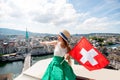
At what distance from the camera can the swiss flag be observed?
1459 mm

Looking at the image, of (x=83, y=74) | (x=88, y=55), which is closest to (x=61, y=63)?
(x=88, y=55)

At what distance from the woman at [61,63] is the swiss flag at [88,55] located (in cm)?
7

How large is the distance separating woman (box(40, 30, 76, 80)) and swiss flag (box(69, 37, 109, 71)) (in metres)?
0.07

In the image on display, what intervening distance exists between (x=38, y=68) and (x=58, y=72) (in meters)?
0.94

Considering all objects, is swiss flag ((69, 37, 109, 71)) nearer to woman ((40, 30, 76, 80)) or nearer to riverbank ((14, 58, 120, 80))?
woman ((40, 30, 76, 80))

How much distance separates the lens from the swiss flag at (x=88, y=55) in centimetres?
146

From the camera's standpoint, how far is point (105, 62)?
4.70 ft

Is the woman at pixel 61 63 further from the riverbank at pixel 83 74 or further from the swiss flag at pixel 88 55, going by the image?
the riverbank at pixel 83 74

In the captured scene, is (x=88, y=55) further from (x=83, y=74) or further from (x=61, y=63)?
(x=83, y=74)

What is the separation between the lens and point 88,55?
149cm

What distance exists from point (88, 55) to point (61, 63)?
22 centimetres

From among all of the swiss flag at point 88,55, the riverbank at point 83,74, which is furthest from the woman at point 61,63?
the riverbank at point 83,74

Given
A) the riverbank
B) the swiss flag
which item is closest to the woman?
the swiss flag

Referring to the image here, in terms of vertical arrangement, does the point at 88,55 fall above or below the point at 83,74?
above
